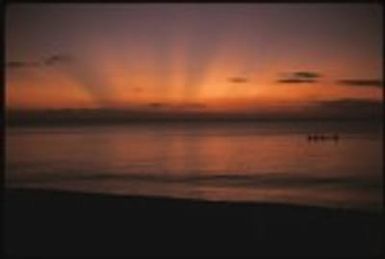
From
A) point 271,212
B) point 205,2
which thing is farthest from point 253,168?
point 205,2

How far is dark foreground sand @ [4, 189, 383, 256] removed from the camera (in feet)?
16.2

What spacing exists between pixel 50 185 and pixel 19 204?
13.2m

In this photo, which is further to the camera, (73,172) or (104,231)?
(73,172)

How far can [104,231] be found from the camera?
5.95m

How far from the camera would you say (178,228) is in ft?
19.4

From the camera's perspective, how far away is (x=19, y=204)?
25.1 feet

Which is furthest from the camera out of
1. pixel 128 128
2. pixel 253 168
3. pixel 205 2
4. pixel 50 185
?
pixel 128 128

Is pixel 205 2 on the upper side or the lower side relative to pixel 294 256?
upper

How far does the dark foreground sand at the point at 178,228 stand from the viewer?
4938 mm

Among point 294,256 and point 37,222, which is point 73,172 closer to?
point 37,222

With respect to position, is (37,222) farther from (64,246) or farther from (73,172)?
(73,172)

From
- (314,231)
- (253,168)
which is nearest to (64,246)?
(314,231)

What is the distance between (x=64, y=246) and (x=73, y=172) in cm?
2183

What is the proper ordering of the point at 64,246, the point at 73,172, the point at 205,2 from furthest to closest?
the point at 73,172
the point at 64,246
the point at 205,2
